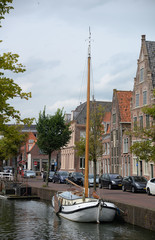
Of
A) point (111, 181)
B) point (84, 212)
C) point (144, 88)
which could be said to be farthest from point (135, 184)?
point (144, 88)

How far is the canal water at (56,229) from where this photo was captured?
57.3ft

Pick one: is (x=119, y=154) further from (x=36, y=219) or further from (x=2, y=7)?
(x=2, y=7)

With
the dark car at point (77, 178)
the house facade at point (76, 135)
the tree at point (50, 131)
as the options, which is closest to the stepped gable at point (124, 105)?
the dark car at point (77, 178)

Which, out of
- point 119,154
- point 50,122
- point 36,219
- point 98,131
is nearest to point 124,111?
point 119,154

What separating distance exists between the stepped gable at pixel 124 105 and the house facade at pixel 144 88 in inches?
204

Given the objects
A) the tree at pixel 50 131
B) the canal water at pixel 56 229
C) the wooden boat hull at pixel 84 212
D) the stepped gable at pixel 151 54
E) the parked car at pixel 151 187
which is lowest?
the canal water at pixel 56 229

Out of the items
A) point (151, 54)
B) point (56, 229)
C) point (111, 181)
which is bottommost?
point (56, 229)

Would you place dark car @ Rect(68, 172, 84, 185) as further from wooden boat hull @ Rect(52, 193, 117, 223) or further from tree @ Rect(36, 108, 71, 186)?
wooden boat hull @ Rect(52, 193, 117, 223)

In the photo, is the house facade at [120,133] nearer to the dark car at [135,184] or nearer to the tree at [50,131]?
the tree at [50,131]

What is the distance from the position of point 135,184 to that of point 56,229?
17.6m

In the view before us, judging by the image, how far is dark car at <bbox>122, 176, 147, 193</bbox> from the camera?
1401 inches

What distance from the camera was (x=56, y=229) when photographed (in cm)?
1969

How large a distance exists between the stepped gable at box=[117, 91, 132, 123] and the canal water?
120 ft

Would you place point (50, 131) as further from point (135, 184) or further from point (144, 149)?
point (144, 149)
